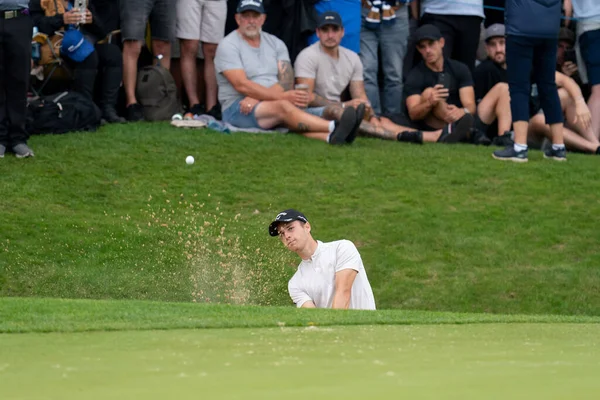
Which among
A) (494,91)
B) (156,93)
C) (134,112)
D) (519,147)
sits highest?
(494,91)

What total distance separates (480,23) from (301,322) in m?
9.46

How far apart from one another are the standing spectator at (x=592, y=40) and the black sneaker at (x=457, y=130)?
1.64m

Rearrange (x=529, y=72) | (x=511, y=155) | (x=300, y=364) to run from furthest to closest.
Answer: (x=511, y=155) < (x=529, y=72) < (x=300, y=364)

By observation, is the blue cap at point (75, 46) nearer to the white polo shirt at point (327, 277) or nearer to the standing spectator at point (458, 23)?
the standing spectator at point (458, 23)

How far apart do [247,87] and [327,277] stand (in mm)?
6353

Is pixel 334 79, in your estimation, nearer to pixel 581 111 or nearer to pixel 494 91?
pixel 494 91

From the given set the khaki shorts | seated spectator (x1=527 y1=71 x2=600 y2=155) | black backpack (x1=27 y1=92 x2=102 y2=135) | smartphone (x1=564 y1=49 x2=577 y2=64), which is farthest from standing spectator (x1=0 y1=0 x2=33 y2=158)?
smartphone (x1=564 y1=49 x2=577 y2=64)

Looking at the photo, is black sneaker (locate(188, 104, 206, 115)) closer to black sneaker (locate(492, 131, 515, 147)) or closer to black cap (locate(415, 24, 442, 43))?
black cap (locate(415, 24, 442, 43))

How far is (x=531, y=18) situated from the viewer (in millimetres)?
13516

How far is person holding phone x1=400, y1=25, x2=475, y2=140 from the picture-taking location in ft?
49.6

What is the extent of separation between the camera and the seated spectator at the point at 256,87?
579 inches

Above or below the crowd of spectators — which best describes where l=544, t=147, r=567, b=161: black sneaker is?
below

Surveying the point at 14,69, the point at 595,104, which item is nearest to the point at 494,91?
the point at 595,104

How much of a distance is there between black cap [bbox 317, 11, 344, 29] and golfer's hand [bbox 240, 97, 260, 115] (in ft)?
4.03
